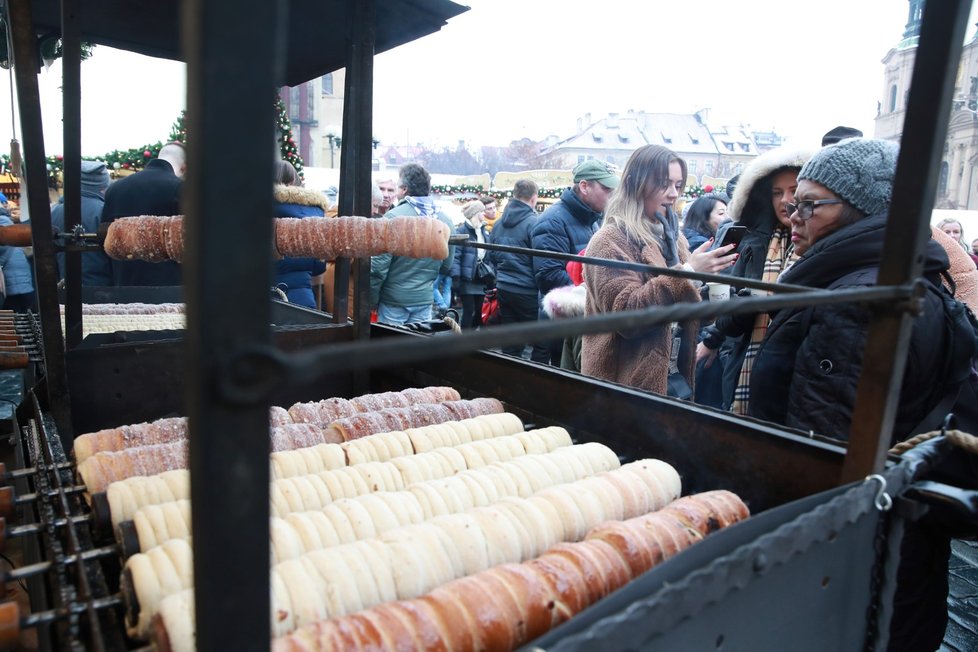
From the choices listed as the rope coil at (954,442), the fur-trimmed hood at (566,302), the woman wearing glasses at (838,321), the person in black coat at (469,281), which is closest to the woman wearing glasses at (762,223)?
the woman wearing glasses at (838,321)

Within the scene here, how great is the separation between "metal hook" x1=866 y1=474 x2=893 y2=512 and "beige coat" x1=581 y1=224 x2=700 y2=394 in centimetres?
218

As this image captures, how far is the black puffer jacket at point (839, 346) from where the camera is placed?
2143mm

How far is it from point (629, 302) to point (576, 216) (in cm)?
187

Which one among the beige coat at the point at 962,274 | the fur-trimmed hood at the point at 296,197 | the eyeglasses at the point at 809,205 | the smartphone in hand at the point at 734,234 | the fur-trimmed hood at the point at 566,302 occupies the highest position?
the eyeglasses at the point at 809,205

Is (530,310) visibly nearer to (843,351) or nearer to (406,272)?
(406,272)

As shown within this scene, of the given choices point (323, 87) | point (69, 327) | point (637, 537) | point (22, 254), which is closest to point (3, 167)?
point (22, 254)

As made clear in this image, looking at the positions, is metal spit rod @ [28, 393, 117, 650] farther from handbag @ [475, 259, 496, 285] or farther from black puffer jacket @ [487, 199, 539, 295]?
handbag @ [475, 259, 496, 285]

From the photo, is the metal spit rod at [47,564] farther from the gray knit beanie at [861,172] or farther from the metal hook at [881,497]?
the gray knit beanie at [861,172]

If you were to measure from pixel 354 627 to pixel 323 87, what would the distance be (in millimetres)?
54173

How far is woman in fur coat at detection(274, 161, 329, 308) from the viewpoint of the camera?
4246 millimetres

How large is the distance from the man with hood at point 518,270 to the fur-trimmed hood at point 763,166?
8.75 feet

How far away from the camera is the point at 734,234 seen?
11.8ft

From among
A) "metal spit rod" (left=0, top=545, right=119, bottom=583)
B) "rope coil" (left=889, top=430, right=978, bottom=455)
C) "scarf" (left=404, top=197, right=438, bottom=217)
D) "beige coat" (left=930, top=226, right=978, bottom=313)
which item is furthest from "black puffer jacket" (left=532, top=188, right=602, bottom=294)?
"metal spit rod" (left=0, top=545, right=119, bottom=583)

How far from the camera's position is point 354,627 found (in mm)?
1075
